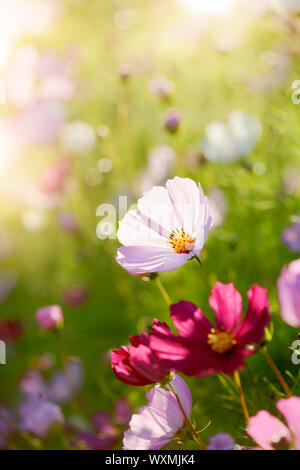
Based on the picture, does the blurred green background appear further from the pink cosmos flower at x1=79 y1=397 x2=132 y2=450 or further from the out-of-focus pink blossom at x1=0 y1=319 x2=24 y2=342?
the out-of-focus pink blossom at x1=0 y1=319 x2=24 y2=342

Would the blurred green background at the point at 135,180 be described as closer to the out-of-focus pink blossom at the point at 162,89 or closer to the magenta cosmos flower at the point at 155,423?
the out-of-focus pink blossom at the point at 162,89

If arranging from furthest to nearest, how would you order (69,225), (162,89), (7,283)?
1. (7,283)
2. (69,225)
3. (162,89)

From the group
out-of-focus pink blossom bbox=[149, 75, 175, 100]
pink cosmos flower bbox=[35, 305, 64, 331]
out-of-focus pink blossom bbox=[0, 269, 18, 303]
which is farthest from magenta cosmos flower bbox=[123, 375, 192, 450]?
out-of-focus pink blossom bbox=[0, 269, 18, 303]

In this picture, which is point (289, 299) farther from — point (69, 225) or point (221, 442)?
point (69, 225)

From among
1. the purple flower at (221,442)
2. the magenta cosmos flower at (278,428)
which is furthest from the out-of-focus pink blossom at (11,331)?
the magenta cosmos flower at (278,428)

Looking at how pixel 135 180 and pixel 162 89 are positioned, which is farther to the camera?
pixel 135 180

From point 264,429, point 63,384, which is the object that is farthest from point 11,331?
point 264,429
